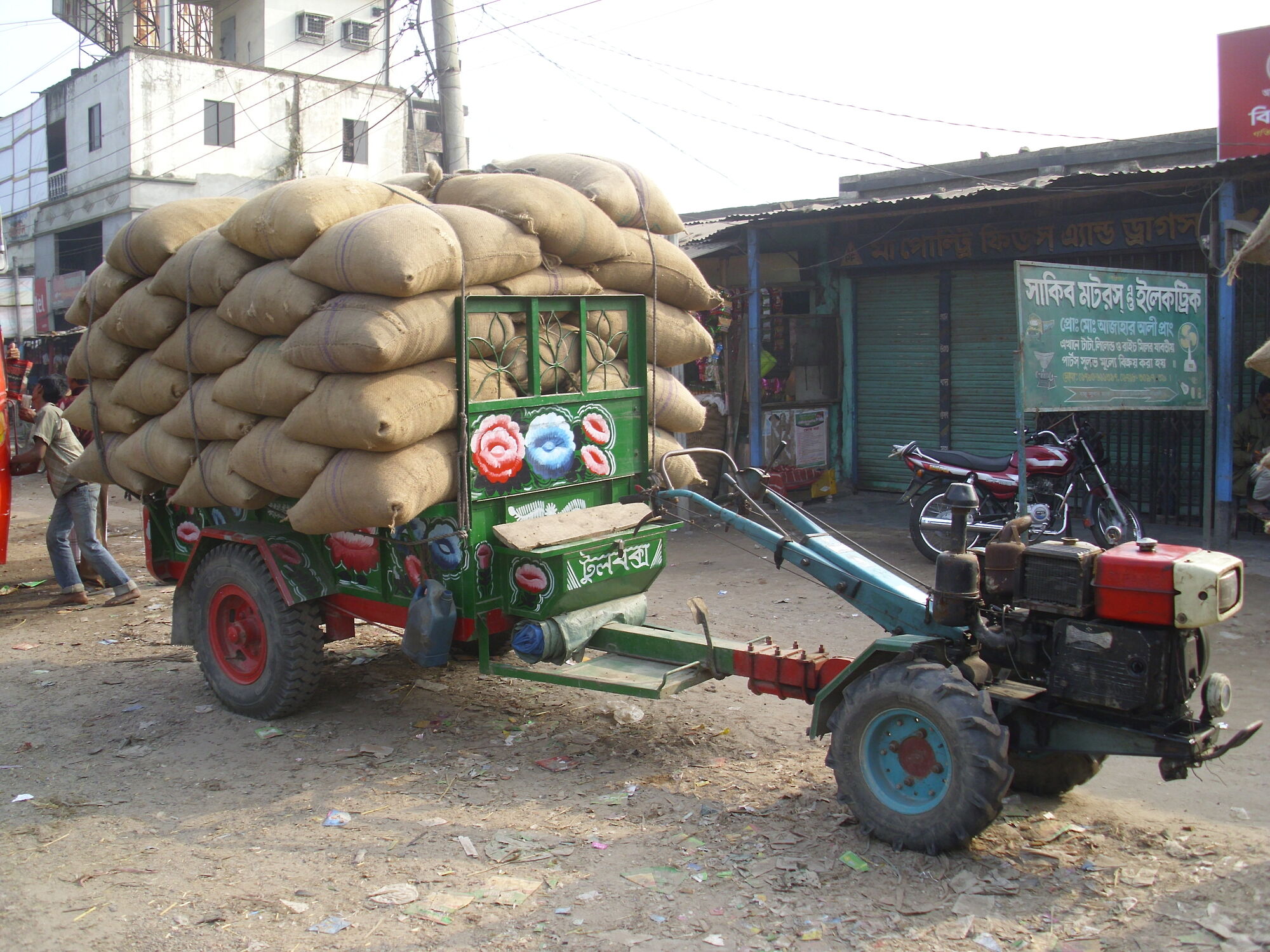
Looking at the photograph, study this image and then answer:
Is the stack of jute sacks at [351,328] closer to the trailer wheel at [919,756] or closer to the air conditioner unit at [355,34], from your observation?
the trailer wheel at [919,756]

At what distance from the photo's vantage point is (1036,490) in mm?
8750

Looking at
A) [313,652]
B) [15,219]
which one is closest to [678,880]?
[313,652]

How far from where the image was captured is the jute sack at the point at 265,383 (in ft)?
15.9

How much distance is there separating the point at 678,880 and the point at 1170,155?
35.3 ft

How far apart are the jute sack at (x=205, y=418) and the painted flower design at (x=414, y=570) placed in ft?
3.43

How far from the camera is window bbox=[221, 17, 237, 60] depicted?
3638cm

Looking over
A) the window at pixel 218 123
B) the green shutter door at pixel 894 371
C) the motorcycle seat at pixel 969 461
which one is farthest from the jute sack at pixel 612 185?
the window at pixel 218 123

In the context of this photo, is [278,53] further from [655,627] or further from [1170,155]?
[655,627]

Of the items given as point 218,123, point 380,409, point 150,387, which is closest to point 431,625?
point 380,409

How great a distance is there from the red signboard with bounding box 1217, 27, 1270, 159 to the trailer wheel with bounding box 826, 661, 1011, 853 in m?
6.90

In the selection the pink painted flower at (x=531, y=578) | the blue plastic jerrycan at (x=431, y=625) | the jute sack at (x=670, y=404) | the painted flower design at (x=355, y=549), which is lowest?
the blue plastic jerrycan at (x=431, y=625)

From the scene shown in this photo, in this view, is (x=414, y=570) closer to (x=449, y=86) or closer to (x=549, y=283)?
(x=549, y=283)

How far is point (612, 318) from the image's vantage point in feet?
18.6

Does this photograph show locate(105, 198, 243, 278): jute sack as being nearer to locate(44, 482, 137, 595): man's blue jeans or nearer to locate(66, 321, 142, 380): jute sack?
locate(66, 321, 142, 380): jute sack
